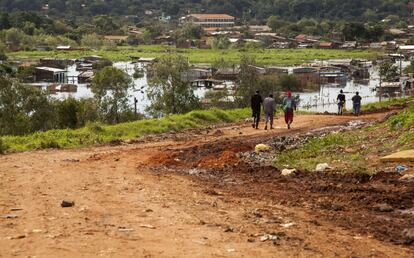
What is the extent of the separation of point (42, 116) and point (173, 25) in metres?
103

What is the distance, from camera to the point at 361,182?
9227 millimetres

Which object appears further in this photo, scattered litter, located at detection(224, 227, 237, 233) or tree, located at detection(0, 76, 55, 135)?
tree, located at detection(0, 76, 55, 135)

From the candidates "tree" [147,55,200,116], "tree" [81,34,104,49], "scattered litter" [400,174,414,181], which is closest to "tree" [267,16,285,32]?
"tree" [81,34,104,49]

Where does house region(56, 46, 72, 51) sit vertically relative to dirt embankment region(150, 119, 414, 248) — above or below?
above

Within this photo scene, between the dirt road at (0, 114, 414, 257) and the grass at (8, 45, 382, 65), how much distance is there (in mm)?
59315

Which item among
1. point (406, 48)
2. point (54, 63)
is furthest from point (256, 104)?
point (406, 48)

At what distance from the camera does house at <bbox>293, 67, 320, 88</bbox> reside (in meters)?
53.7

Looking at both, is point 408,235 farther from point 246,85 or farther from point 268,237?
point 246,85

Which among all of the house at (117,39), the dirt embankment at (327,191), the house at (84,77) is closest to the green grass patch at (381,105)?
the dirt embankment at (327,191)

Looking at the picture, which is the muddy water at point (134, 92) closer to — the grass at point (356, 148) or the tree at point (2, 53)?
the tree at point (2, 53)

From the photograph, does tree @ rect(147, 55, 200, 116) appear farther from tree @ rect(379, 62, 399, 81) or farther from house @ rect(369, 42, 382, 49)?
house @ rect(369, 42, 382, 49)

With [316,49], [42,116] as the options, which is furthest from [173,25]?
[42,116]

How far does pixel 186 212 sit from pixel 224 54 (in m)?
73.9

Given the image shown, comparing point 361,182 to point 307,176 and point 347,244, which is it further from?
point 347,244
